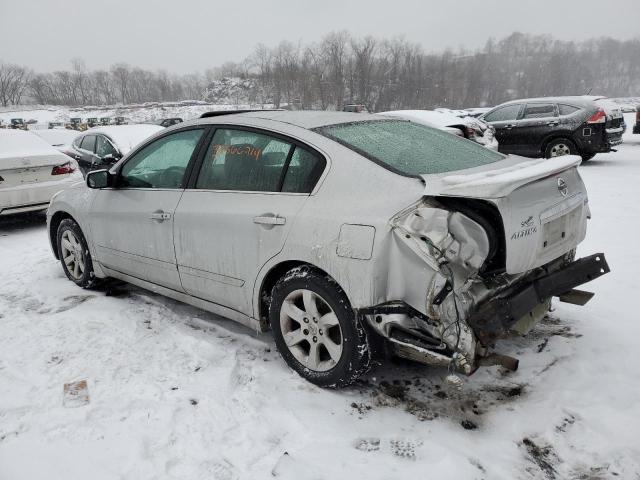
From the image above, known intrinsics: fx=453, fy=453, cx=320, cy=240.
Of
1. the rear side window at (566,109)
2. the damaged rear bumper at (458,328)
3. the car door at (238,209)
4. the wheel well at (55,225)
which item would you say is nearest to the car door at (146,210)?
the car door at (238,209)

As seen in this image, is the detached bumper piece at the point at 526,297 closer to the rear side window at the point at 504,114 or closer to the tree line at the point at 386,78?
the rear side window at the point at 504,114

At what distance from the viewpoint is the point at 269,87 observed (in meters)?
80.8

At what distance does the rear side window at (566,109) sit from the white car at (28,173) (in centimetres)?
999

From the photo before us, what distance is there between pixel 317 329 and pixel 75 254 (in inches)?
118

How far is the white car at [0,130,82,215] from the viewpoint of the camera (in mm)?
6406

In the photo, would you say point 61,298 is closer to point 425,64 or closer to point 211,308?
point 211,308

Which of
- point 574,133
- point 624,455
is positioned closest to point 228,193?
point 624,455

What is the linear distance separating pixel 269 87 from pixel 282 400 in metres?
83.5

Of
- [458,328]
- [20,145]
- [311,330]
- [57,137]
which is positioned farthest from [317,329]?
[57,137]

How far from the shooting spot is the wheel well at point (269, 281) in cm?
272

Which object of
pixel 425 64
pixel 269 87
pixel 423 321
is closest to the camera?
pixel 423 321

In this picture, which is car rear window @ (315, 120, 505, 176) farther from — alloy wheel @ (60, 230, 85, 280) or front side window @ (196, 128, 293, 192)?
alloy wheel @ (60, 230, 85, 280)

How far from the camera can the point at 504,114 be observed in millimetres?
11312

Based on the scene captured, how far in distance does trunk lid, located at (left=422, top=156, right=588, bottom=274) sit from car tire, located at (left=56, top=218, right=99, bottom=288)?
3392mm
